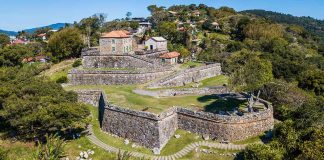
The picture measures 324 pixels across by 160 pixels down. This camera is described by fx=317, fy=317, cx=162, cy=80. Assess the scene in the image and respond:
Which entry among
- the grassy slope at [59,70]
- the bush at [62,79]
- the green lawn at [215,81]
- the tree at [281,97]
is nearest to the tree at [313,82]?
the green lawn at [215,81]

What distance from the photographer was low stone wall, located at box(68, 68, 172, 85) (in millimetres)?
48375

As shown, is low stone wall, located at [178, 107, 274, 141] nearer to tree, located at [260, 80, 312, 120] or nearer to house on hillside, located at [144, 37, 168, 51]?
tree, located at [260, 80, 312, 120]

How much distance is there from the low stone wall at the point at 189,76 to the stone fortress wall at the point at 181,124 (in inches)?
465

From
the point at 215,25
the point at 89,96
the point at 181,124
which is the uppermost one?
the point at 215,25

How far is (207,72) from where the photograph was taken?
185 ft

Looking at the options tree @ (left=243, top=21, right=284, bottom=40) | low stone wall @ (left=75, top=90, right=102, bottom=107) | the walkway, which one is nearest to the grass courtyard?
low stone wall @ (left=75, top=90, right=102, bottom=107)

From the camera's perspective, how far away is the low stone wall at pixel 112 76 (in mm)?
48375

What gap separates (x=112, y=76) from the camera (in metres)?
49.1

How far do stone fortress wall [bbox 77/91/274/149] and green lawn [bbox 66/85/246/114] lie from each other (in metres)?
1.26

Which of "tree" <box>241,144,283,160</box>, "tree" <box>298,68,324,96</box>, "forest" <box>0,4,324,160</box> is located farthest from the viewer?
"tree" <box>298,68,324,96</box>

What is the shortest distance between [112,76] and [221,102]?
1834 cm

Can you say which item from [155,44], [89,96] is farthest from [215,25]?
[89,96]

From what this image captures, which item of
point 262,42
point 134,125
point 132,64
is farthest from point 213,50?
point 134,125

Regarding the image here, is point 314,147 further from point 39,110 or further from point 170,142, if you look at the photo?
point 39,110
